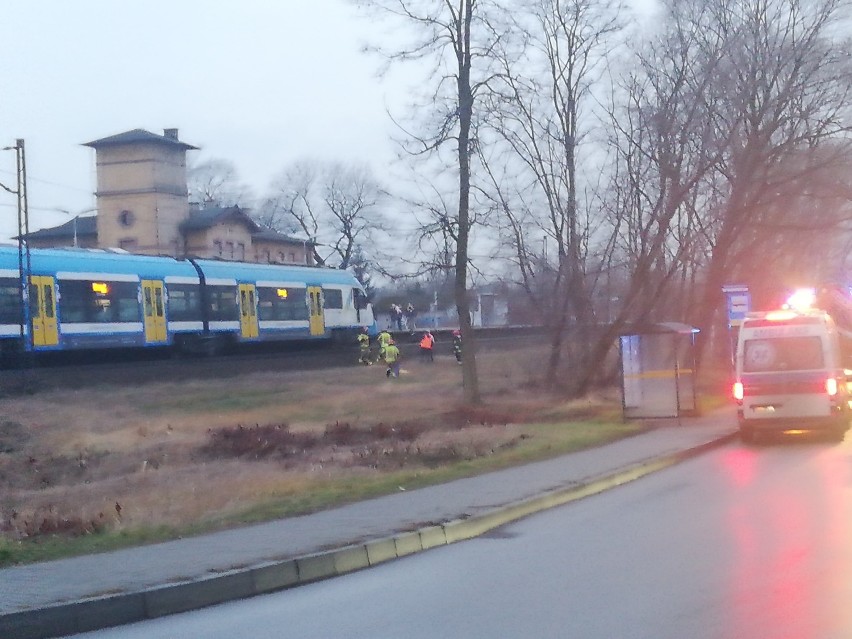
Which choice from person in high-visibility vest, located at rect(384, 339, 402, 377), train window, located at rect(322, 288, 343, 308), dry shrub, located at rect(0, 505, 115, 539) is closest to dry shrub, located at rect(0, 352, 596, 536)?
dry shrub, located at rect(0, 505, 115, 539)

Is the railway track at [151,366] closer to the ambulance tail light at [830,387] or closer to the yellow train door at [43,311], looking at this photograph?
the yellow train door at [43,311]

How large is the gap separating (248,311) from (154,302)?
5917mm

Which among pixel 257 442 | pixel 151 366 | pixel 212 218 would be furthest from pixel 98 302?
pixel 212 218

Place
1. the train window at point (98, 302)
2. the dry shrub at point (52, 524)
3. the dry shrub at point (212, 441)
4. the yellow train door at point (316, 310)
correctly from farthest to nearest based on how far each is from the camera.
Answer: the yellow train door at point (316, 310), the train window at point (98, 302), the dry shrub at point (212, 441), the dry shrub at point (52, 524)

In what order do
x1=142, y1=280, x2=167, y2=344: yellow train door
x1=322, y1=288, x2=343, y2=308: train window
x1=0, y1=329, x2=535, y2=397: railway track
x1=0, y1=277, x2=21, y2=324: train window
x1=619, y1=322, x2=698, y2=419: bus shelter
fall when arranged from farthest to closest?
x1=322, y1=288, x2=343, y2=308: train window, x1=142, y1=280, x2=167, y2=344: yellow train door, x1=0, y1=277, x2=21, y2=324: train window, x1=0, y1=329, x2=535, y2=397: railway track, x1=619, y1=322, x2=698, y2=419: bus shelter

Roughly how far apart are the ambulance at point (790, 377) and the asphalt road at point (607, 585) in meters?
6.39

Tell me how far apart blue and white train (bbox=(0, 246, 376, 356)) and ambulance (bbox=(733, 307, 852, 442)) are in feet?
69.2

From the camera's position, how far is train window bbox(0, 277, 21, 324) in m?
32.3

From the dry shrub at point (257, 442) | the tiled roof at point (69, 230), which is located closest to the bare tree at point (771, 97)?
the dry shrub at point (257, 442)

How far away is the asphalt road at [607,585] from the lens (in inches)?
307

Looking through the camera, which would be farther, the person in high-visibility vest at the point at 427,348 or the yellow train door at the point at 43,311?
the person in high-visibility vest at the point at 427,348

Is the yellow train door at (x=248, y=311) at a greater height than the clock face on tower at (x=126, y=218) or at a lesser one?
lesser

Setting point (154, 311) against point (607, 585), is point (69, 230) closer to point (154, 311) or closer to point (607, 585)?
point (154, 311)

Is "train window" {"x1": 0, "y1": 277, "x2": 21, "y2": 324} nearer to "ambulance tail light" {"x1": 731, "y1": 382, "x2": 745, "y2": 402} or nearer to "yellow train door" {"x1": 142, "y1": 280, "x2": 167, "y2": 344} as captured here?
"yellow train door" {"x1": 142, "y1": 280, "x2": 167, "y2": 344}
